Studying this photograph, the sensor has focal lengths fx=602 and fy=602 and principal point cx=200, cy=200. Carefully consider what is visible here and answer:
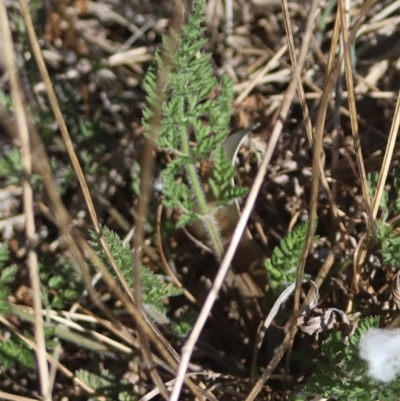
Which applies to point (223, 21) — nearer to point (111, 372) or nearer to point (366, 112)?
point (366, 112)

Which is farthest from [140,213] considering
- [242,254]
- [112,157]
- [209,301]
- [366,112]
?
[366,112]

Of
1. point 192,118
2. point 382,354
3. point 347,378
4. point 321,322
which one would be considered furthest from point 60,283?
point 382,354

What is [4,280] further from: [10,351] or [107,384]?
[107,384]

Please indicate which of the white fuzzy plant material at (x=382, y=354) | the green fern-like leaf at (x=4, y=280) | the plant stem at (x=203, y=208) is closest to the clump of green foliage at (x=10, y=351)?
the green fern-like leaf at (x=4, y=280)

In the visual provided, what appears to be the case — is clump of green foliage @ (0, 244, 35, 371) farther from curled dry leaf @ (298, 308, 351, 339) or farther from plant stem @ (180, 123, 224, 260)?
curled dry leaf @ (298, 308, 351, 339)

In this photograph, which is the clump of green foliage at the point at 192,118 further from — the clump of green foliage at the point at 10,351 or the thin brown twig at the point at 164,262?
the clump of green foliage at the point at 10,351

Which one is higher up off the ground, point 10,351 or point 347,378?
point 347,378
